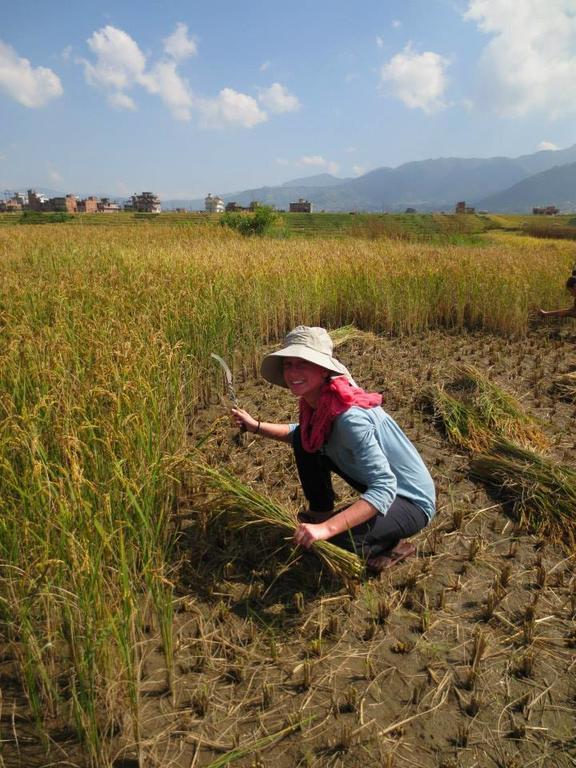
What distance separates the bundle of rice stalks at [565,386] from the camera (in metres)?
4.12

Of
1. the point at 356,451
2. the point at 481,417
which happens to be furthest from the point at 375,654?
the point at 481,417

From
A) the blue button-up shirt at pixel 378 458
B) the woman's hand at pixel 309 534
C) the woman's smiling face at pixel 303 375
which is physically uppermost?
the woman's smiling face at pixel 303 375

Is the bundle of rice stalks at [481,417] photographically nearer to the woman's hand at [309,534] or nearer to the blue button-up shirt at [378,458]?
the blue button-up shirt at [378,458]

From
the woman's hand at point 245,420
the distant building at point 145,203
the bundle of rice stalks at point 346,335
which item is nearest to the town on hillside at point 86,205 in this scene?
the distant building at point 145,203

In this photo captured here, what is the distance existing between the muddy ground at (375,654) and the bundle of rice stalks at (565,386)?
6.41ft

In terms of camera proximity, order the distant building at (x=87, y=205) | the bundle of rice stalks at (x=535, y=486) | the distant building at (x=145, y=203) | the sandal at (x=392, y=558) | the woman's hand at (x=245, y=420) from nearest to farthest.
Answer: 1. the sandal at (x=392, y=558)
2. the woman's hand at (x=245, y=420)
3. the bundle of rice stalks at (x=535, y=486)
4. the distant building at (x=87, y=205)
5. the distant building at (x=145, y=203)

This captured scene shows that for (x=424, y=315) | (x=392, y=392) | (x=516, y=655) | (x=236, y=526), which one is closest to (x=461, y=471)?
(x=392, y=392)

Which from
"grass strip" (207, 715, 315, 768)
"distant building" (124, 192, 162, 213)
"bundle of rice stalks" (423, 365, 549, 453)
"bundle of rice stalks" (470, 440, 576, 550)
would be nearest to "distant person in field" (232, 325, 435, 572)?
"grass strip" (207, 715, 315, 768)

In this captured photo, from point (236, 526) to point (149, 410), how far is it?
27.3 inches

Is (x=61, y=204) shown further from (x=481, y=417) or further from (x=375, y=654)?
(x=375, y=654)

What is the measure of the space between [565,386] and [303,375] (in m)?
3.30

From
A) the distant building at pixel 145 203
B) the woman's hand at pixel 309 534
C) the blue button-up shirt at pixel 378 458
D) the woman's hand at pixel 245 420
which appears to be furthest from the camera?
the distant building at pixel 145 203

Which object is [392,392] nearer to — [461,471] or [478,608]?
[461,471]

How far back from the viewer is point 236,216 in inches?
789
